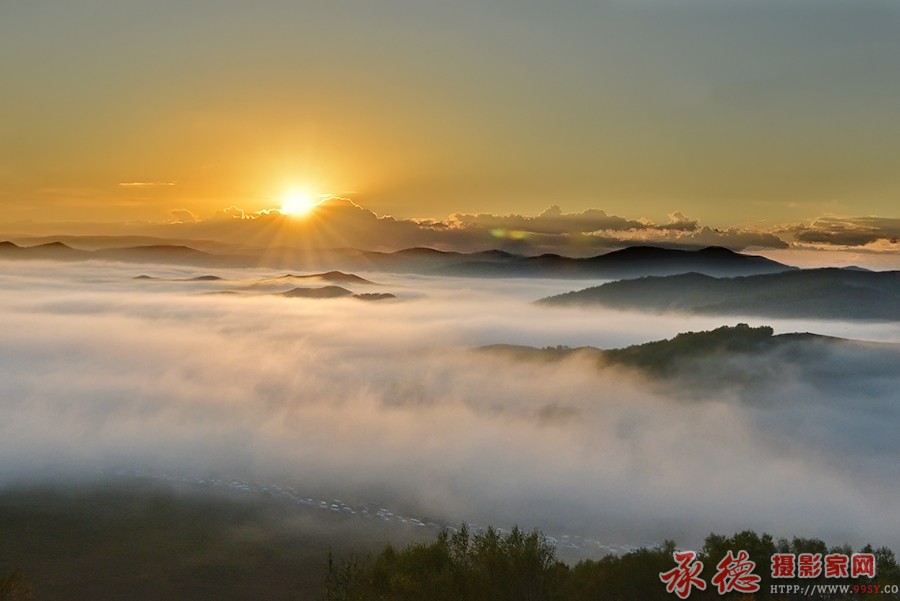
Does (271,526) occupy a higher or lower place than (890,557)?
lower

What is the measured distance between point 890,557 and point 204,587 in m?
98.9

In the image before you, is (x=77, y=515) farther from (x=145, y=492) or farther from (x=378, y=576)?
(x=378, y=576)

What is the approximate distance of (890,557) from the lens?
67.9 metres

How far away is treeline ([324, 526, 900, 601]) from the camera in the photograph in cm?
5650

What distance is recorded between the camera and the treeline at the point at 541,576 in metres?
56.5

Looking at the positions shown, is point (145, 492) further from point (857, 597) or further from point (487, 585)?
point (857, 597)

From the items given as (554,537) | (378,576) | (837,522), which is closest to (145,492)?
(554,537)

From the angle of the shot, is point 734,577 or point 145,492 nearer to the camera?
point 734,577

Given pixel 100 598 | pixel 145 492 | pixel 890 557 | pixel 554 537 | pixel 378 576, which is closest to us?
pixel 378 576

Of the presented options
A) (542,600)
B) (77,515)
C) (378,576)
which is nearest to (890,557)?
(542,600)

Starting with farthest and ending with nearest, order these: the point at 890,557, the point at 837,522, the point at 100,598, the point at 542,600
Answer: the point at 837,522 → the point at 100,598 → the point at 890,557 → the point at 542,600

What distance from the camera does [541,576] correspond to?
5653 cm

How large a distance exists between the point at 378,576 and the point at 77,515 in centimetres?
13757

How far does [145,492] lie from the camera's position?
655ft
